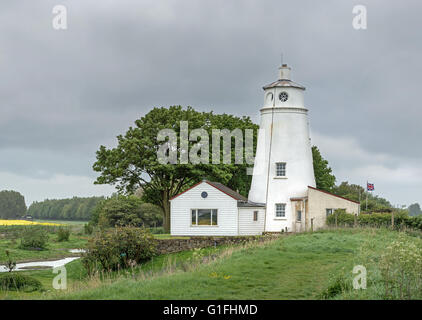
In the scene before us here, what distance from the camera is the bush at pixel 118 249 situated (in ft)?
111

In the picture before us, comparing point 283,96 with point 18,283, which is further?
point 283,96

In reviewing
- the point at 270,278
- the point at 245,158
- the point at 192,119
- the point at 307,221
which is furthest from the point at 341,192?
the point at 270,278

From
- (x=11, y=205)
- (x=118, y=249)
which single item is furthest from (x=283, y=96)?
(x=11, y=205)

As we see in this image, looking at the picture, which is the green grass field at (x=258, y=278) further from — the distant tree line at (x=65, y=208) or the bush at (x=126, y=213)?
the distant tree line at (x=65, y=208)

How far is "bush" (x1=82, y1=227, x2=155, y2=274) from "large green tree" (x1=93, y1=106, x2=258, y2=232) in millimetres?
14007

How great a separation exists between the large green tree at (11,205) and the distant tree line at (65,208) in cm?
1173

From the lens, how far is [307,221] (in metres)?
42.1

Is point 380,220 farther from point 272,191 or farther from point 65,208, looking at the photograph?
point 65,208

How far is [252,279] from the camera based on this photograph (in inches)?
722

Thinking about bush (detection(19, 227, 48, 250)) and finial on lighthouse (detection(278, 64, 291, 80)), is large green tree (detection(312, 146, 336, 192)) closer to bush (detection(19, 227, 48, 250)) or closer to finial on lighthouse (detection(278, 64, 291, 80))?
finial on lighthouse (detection(278, 64, 291, 80))

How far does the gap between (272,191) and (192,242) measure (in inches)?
284

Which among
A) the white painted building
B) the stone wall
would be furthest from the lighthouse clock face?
the stone wall

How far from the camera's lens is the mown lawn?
52.1 ft

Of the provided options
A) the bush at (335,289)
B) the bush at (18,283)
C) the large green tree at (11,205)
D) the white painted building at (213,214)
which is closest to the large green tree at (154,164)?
the white painted building at (213,214)
